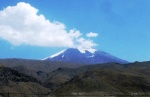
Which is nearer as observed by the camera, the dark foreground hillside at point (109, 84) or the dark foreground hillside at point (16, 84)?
the dark foreground hillside at point (109, 84)

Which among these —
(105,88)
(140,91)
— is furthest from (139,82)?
(105,88)

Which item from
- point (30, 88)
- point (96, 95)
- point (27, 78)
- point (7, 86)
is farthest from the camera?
point (27, 78)

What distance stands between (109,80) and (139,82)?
529 inches

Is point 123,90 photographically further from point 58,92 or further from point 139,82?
point 58,92

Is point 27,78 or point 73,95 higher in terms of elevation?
point 27,78

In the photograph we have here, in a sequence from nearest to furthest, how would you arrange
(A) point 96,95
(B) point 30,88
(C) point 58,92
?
1. (A) point 96,95
2. (C) point 58,92
3. (B) point 30,88

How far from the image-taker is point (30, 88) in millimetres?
165375

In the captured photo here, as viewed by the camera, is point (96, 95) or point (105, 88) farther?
point (105, 88)

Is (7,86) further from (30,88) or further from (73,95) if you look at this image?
(73,95)

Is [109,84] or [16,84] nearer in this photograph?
[109,84]

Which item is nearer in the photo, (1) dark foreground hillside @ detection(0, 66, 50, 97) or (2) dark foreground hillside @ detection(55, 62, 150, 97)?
(2) dark foreground hillside @ detection(55, 62, 150, 97)

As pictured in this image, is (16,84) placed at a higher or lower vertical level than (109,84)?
higher

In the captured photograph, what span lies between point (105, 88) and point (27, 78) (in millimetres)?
55684

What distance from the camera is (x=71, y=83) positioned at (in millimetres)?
149750
